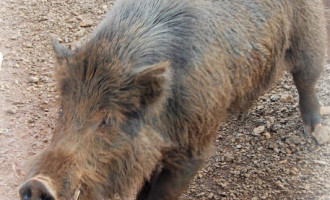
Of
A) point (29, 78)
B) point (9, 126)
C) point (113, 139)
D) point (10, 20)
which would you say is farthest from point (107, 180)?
point (10, 20)

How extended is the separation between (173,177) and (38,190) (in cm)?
124

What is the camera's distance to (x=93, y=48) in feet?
10.4

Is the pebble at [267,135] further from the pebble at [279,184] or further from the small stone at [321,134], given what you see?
the pebble at [279,184]

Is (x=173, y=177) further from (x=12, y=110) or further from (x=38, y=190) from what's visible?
(x=12, y=110)

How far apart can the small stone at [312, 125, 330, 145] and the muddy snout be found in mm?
2905

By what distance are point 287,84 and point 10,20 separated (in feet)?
11.2

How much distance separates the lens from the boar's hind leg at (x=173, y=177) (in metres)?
3.59

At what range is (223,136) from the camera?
16.4 ft

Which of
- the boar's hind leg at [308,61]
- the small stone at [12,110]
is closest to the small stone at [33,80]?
the small stone at [12,110]

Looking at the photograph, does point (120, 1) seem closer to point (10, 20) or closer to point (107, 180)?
point (107, 180)

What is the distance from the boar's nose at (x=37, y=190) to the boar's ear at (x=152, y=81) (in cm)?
80

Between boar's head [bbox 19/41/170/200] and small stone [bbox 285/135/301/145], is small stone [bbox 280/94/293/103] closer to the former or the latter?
small stone [bbox 285/135/301/145]

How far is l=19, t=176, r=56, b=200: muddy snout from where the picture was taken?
2.58 metres

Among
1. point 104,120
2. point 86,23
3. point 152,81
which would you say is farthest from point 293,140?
→ point 86,23
